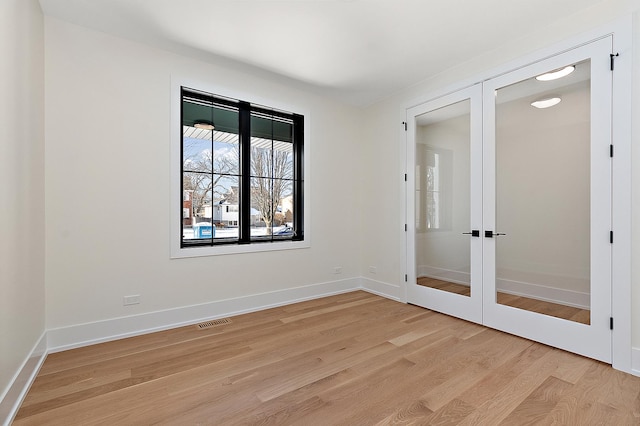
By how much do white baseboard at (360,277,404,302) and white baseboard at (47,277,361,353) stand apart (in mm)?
628

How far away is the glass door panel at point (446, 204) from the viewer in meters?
3.26

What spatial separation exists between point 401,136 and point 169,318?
3576mm

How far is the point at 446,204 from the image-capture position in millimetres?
3609

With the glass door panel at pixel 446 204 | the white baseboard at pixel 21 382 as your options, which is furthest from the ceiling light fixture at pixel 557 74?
the white baseboard at pixel 21 382

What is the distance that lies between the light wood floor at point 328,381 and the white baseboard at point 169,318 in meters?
0.11

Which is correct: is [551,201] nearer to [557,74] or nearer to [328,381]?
[557,74]

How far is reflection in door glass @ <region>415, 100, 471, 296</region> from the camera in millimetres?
3398

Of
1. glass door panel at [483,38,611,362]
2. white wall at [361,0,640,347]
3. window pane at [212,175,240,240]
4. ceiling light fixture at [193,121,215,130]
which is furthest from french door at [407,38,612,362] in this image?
ceiling light fixture at [193,121,215,130]

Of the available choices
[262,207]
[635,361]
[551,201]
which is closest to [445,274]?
[551,201]

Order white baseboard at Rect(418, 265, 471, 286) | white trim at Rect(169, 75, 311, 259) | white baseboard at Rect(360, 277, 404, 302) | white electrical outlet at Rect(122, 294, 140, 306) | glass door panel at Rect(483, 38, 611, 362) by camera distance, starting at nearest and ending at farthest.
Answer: glass door panel at Rect(483, 38, 611, 362)
white electrical outlet at Rect(122, 294, 140, 306)
white trim at Rect(169, 75, 311, 259)
white baseboard at Rect(418, 265, 471, 286)
white baseboard at Rect(360, 277, 404, 302)

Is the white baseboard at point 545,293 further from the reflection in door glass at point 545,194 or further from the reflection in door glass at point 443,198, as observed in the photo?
the reflection in door glass at point 443,198

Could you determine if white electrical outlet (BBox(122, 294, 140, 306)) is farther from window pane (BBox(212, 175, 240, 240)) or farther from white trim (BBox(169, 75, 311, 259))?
window pane (BBox(212, 175, 240, 240))

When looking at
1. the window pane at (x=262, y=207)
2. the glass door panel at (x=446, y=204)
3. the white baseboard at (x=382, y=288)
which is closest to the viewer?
the glass door panel at (x=446, y=204)

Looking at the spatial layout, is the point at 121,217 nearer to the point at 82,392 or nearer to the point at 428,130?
the point at 82,392
